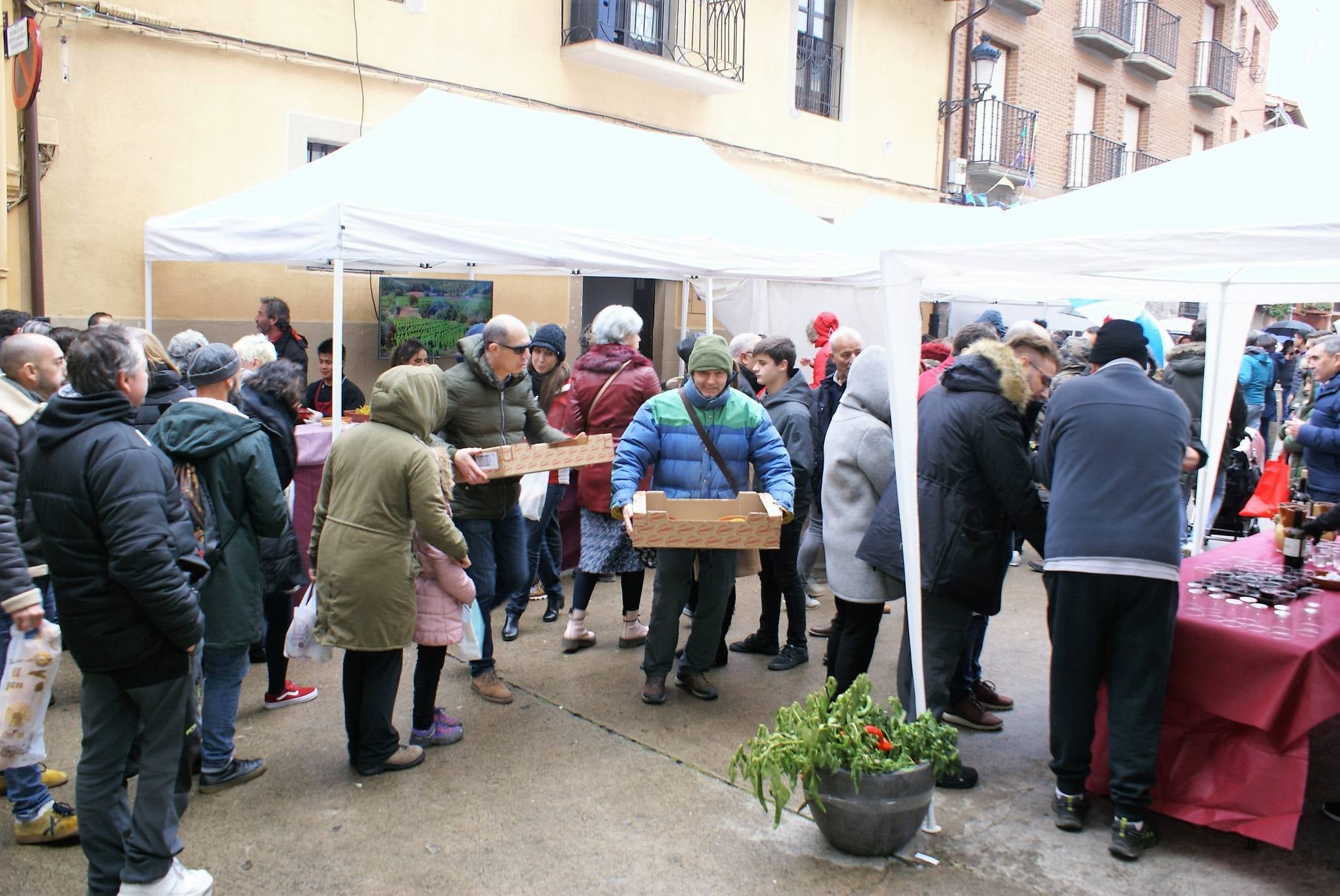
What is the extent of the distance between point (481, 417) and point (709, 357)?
1106mm

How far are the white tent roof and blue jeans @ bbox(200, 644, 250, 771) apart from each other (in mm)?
2541

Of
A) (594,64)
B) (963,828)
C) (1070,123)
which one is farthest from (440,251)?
(1070,123)

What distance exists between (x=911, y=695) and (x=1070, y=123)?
18.0m

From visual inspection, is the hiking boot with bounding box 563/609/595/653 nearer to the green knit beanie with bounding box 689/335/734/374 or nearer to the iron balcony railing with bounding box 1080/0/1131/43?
the green knit beanie with bounding box 689/335/734/374

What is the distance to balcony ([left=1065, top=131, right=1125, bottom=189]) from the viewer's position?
1944 centimetres

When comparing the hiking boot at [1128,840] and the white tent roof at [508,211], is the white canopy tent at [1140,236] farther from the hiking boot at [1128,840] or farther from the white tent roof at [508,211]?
the white tent roof at [508,211]

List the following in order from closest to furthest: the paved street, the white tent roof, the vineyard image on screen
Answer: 1. the paved street
2. the white tent roof
3. the vineyard image on screen

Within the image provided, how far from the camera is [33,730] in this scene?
3.25m

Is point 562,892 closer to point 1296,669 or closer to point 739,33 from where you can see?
point 1296,669

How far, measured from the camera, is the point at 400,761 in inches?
160

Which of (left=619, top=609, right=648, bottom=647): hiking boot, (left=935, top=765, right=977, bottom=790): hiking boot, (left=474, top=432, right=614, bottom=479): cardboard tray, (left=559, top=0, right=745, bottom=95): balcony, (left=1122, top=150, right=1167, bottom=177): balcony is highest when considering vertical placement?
(left=1122, top=150, right=1167, bottom=177): balcony

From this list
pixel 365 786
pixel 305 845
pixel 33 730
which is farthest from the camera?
pixel 365 786

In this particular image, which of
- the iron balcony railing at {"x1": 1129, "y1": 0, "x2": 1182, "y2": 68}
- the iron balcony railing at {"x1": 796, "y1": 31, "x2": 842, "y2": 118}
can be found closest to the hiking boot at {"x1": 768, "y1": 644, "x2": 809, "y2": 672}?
the iron balcony railing at {"x1": 796, "y1": 31, "x2": 842, "y2": 118}

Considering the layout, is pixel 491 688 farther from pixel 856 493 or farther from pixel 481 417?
pixel 856 493
